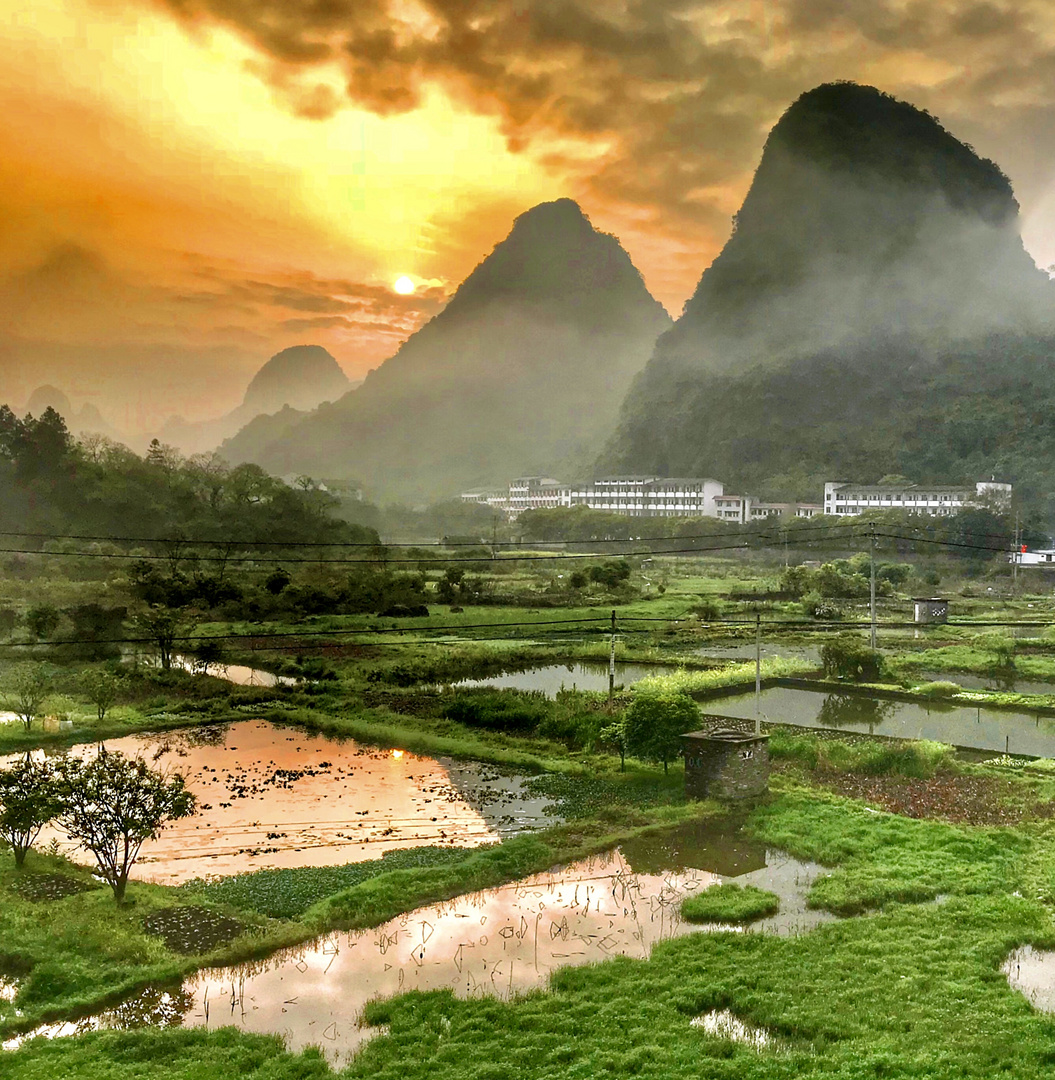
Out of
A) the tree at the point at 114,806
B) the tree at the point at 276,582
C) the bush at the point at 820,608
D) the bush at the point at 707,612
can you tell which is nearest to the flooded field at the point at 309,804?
the tree at the point at 114,806

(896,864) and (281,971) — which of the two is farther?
(896,864)

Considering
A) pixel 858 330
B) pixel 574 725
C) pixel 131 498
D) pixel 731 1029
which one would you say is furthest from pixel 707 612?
pixel 858 330

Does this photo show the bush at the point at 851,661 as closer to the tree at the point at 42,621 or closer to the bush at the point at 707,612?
the bush at the point at 707,612

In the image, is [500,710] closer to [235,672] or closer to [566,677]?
[566,677]

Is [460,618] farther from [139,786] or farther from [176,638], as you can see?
[139,786]

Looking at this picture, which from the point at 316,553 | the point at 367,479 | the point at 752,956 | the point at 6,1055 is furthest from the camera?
the point at 367,479

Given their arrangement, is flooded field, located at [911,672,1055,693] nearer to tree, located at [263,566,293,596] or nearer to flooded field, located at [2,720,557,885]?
flooded field, located at [2,720,557,885]

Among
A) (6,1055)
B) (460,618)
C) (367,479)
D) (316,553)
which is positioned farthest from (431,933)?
(367,479)
